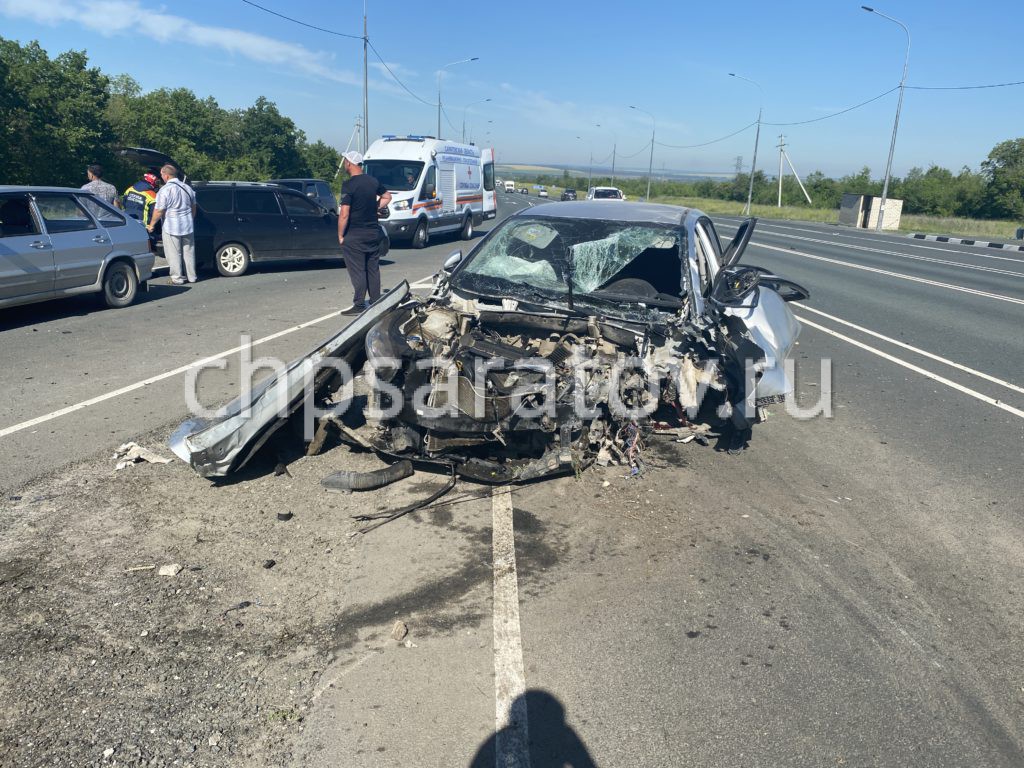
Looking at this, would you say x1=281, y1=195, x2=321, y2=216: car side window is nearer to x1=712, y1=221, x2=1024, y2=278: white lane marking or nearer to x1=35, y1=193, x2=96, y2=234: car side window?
x1=35, y1=193, x2=96, y2=234: car side window

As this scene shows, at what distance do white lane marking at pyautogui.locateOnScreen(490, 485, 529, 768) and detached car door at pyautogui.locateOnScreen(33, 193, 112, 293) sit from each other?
25.0 feet

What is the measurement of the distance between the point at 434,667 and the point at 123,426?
12.1ft

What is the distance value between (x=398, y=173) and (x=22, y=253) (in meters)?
11.5

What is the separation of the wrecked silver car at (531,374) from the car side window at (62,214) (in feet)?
19.4

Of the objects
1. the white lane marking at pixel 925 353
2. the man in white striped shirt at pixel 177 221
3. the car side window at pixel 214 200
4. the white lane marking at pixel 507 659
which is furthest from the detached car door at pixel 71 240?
the white lane marking at pixel 925 353

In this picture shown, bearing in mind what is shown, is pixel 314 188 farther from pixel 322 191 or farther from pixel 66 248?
pixel 66 248

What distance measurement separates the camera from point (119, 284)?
10.4 m

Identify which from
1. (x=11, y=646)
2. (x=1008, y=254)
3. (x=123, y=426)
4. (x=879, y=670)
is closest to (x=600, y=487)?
(x=879, y=670)

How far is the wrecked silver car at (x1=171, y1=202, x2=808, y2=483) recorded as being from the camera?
14.8ft

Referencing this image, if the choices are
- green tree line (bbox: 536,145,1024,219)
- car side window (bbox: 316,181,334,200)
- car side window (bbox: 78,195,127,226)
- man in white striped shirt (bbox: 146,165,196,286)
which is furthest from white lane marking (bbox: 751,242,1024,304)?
green tree line (bbox: 536,145,1024,219)

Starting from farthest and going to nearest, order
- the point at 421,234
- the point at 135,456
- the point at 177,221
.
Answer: the point at 421,234, the point at 177,221, the point at 135,456

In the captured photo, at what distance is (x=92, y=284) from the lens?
985 centimetres

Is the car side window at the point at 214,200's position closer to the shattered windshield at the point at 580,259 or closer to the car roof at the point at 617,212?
the car roof at the point at 617,212

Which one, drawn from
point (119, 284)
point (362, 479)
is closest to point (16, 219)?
point (119, 284)
